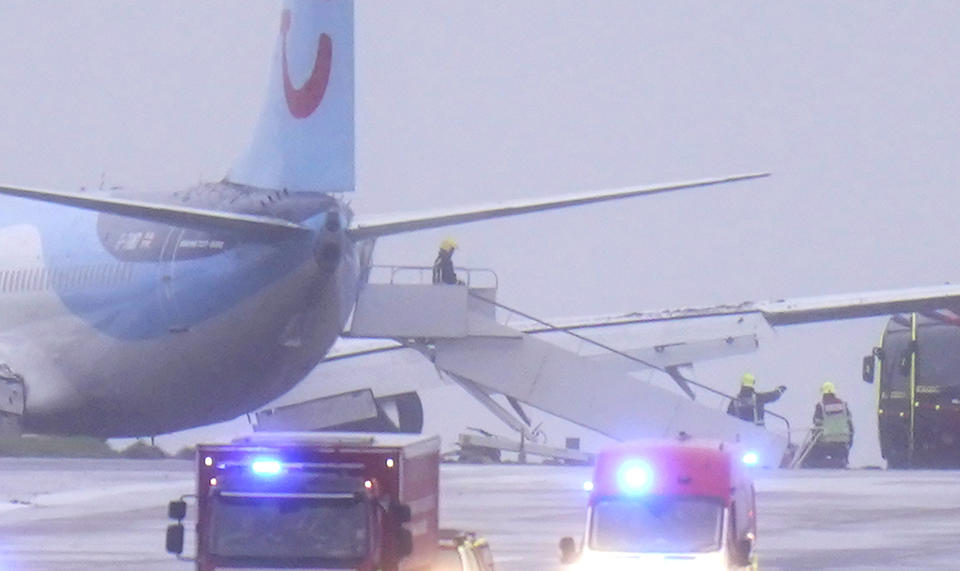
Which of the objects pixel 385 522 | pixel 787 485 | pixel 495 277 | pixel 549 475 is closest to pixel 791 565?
pixel 385 522

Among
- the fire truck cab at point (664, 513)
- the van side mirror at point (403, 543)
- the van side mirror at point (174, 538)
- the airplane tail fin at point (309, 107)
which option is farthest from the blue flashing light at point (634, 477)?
the airplane tail fin at point (309, 107)

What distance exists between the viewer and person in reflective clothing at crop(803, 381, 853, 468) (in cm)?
5912

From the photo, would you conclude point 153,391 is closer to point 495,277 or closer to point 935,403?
point 495,277

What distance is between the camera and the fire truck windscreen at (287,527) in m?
20.7

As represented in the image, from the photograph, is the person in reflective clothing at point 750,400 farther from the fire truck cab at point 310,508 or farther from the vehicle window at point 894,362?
the fire truck cab at point 310,508

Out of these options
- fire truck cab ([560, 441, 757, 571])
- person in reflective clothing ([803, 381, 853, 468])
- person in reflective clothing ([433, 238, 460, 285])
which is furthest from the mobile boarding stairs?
fire truck cab ([560, 441, 757, 571])

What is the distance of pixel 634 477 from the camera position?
25.3m

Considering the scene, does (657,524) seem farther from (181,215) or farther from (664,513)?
(181,215)

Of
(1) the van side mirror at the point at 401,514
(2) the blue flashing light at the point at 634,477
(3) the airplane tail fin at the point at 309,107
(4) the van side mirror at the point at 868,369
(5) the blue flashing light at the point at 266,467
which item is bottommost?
(1) the van side mirror at the point at 401,514

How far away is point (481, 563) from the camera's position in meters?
24.0

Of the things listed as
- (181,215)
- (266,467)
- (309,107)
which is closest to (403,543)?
(266,467)

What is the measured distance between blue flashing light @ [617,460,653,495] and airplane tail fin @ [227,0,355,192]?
19.8 m

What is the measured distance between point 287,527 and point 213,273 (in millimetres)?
22725

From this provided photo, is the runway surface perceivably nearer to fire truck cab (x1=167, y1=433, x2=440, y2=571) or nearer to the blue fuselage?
the blue fuselage
